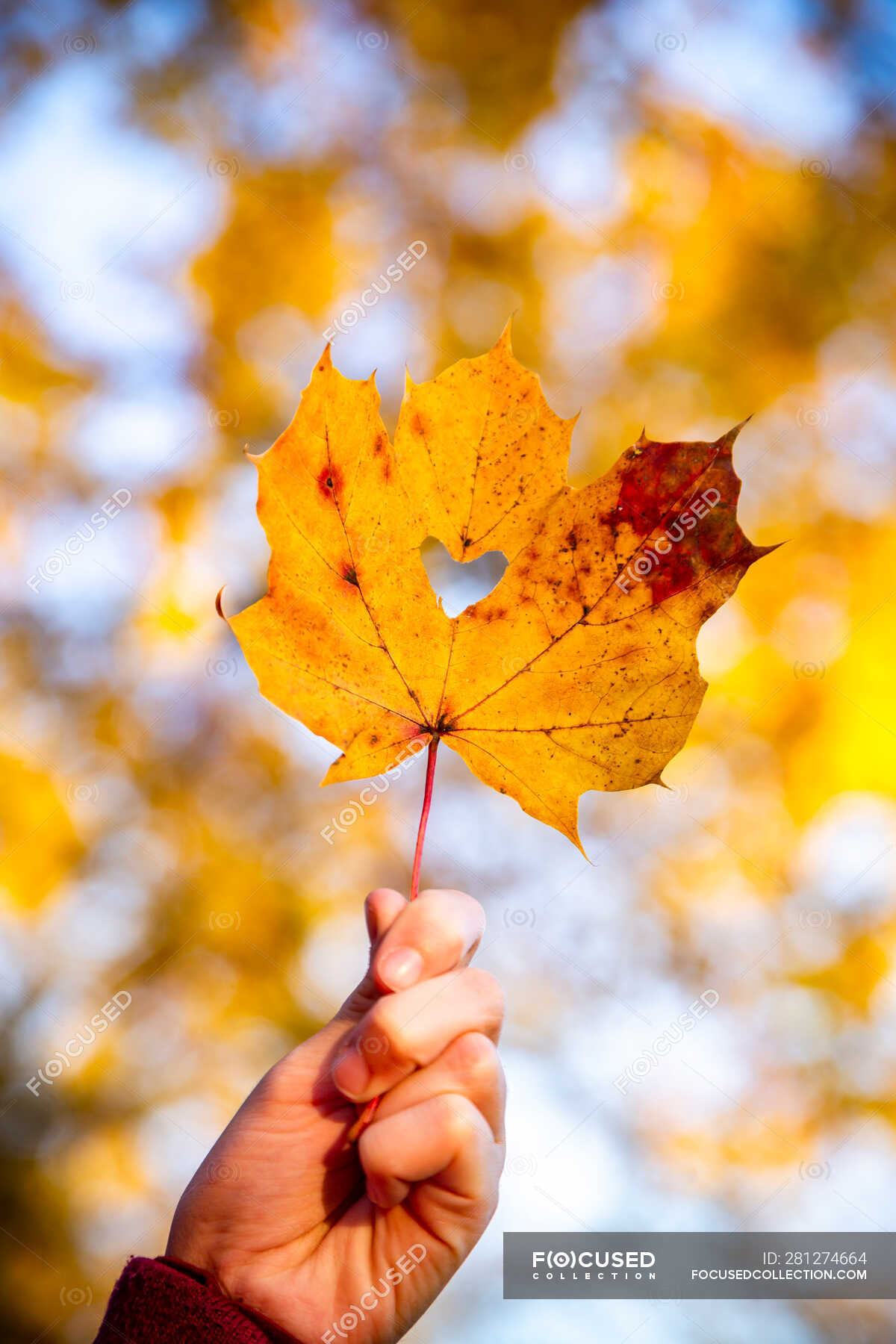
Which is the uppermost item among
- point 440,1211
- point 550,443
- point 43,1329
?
point 550,443

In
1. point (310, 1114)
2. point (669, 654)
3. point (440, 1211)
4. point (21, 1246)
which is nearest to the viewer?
point (669, 654)

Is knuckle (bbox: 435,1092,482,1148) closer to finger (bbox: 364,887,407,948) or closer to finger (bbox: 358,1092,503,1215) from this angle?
finger (bbox: 358,1092,503,1215)

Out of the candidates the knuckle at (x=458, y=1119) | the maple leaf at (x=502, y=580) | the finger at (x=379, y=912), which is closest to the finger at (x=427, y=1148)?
the knuckle at (x=458, y=1119)

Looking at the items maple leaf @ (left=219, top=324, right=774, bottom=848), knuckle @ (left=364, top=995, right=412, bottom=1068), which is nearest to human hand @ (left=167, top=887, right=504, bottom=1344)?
knuckle @ (left=364, top=995, right=412, bottom=1068)

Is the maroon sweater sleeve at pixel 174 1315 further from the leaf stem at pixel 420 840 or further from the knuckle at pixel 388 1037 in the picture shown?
the knuckle at pixel 388 1037

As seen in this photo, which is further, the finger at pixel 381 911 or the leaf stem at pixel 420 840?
the finger at pixel 381 911

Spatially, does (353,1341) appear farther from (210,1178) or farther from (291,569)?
(291,569)

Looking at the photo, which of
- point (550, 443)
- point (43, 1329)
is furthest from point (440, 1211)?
point (43, 1329)
